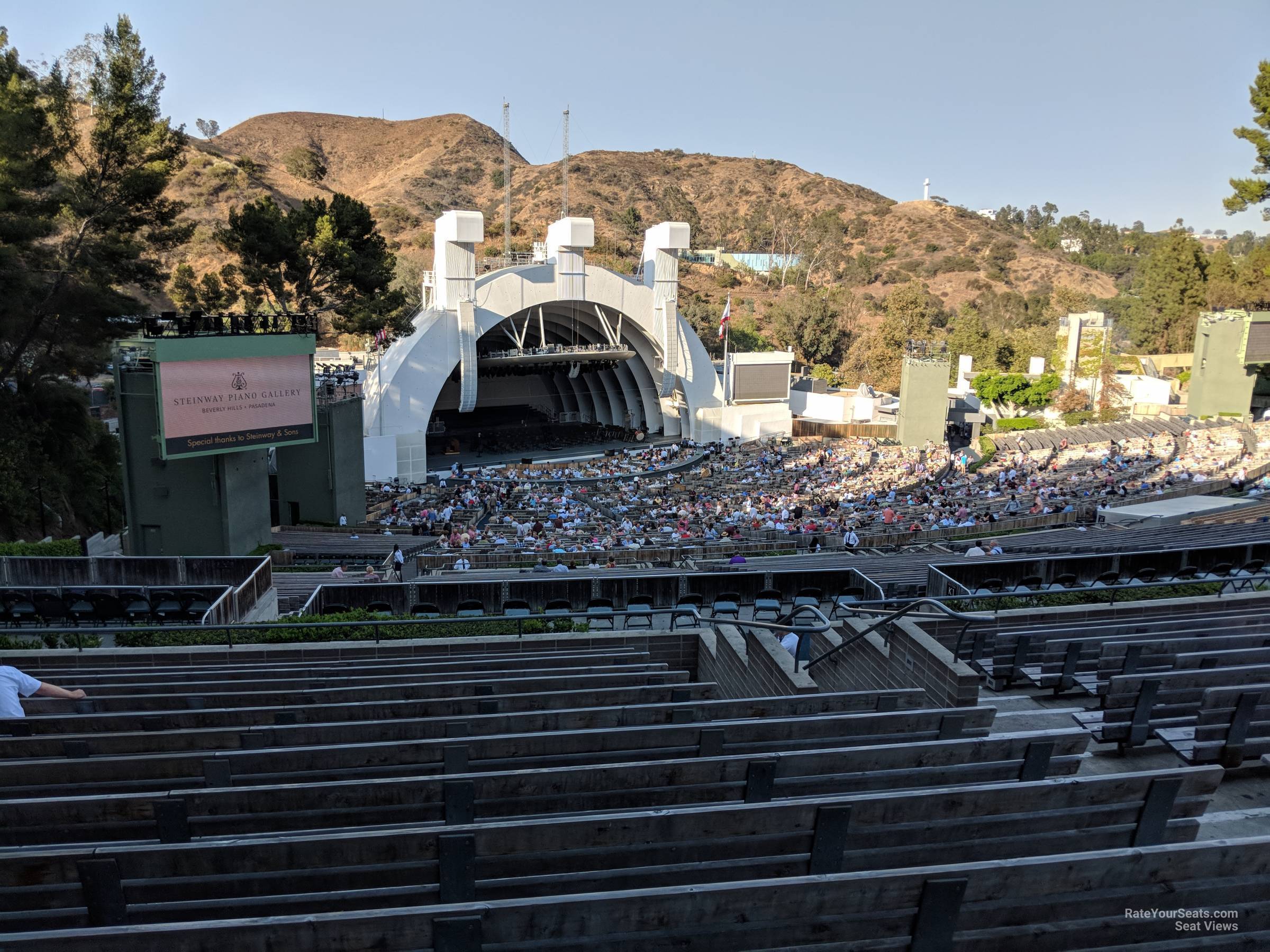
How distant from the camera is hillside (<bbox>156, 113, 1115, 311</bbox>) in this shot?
3346 inches

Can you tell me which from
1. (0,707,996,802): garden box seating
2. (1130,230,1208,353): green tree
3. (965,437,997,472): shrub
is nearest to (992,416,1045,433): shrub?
(965,437,997,472): shrub

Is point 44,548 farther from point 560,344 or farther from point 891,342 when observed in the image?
point 891,342

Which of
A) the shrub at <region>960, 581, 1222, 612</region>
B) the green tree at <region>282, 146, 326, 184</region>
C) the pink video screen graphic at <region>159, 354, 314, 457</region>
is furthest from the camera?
the green tree at <region>282, 146, 326, 184</region>

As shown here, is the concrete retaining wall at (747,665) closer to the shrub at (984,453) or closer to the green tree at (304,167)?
the shrub at (984,453)

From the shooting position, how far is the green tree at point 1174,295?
60.7 m

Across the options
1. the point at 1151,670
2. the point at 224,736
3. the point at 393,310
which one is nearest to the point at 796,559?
the point at 1151,670

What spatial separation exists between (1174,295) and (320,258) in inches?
2275

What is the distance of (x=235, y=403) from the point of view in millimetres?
17734

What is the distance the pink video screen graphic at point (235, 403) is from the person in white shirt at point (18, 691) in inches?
504

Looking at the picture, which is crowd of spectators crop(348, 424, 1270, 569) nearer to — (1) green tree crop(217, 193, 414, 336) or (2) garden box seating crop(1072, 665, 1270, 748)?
(1) green tree crop(217, 193, 414, 336)

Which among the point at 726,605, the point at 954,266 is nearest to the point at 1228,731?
the point at 726,605

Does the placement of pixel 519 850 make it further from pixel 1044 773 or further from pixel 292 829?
pixel 1044 773

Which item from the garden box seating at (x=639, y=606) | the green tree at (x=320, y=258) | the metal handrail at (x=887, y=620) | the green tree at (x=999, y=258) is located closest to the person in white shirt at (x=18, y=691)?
the metal handrail at (x=887, y=620)

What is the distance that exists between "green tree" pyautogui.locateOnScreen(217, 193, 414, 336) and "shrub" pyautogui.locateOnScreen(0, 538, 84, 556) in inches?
579
